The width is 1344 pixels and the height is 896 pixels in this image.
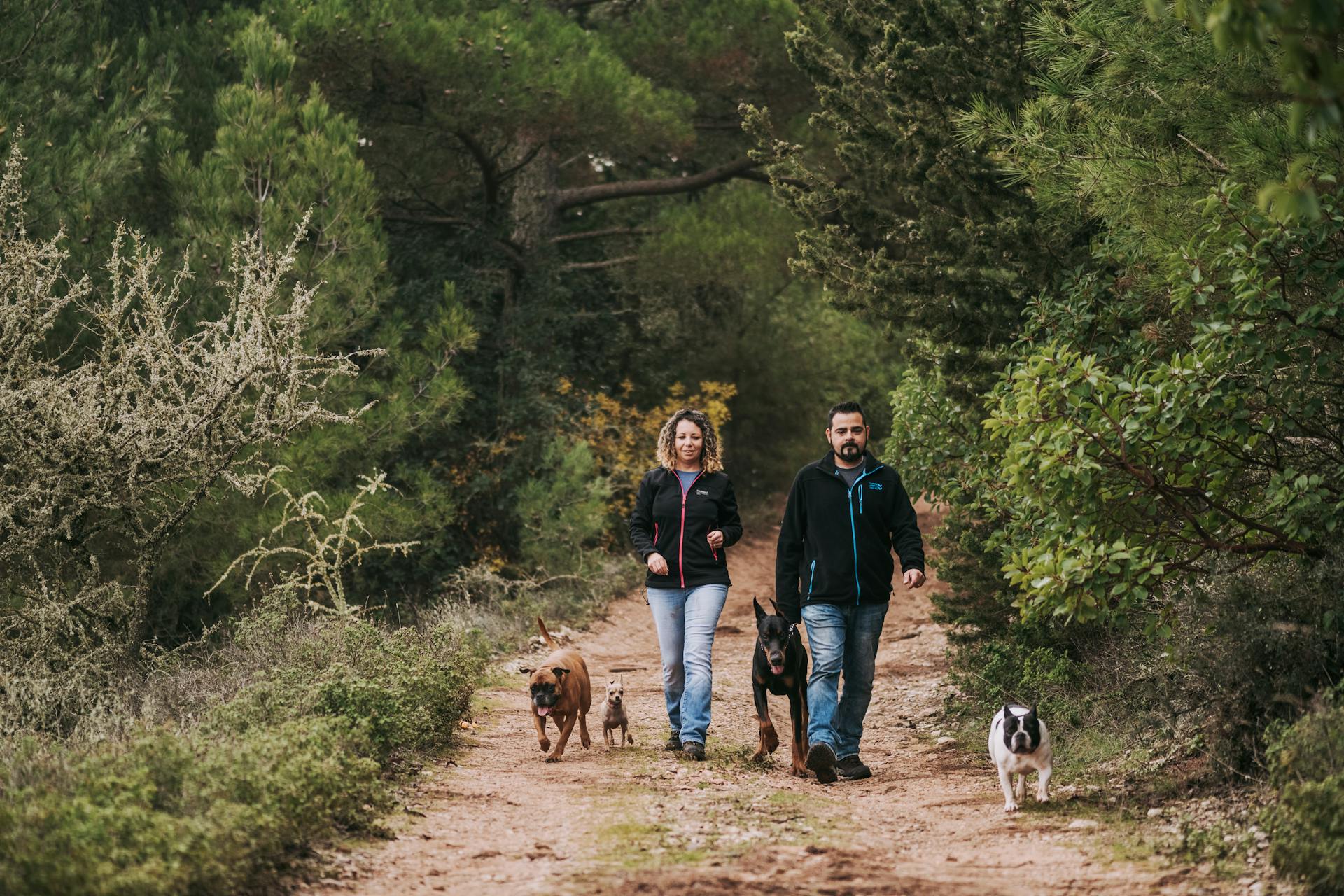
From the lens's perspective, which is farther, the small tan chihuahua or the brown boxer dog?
the small tan chihuahua

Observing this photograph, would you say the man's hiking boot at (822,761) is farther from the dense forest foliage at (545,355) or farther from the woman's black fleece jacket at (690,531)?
the dense forest foliage at (545,355)

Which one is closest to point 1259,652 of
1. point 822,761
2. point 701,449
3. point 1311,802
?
point 1311,802

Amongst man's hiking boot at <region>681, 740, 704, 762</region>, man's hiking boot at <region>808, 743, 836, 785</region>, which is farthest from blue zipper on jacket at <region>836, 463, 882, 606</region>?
man's hiking boot at <region>681, 740, 704, 762</region>

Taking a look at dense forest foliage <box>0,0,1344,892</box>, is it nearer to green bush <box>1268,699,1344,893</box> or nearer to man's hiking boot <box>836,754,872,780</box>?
green bush <box>1268,699,1344,893</box>

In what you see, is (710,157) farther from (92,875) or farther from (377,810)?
(92,875)

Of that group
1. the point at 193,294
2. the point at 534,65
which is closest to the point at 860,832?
the point at 193,294

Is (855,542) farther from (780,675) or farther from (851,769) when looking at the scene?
(851,769)

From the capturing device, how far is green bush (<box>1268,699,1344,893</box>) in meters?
4.74

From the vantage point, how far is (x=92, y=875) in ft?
14.2

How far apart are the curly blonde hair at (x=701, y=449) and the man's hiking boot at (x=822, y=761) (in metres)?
1.76

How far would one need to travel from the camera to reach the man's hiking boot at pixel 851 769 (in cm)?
779

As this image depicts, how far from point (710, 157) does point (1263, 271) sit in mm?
17438

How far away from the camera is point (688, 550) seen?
7938 millimetres

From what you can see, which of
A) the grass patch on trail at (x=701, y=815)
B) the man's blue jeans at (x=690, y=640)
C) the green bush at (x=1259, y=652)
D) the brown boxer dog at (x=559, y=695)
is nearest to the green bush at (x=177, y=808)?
the grass patch on trail at (x=701, y=815)
